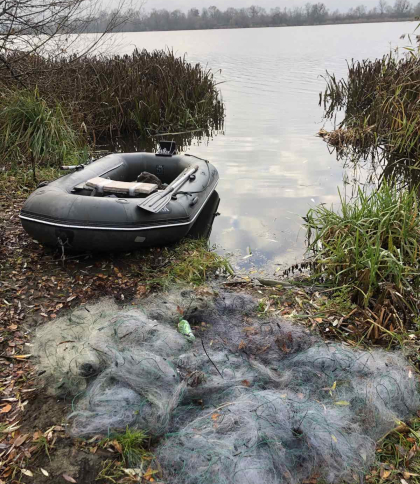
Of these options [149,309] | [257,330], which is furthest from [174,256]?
[257,330]

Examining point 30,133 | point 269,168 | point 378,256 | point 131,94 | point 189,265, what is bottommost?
point 269,168

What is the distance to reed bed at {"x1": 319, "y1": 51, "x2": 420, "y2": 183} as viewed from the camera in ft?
21.5

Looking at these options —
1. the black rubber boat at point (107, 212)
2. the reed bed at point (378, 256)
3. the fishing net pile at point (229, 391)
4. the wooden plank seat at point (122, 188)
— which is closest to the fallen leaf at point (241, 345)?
the fishing net pile at point (229, 391)

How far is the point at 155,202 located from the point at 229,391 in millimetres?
2443

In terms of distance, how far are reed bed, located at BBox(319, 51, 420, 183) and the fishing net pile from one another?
3.81 meters

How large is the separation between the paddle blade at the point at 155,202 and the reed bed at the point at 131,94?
3806 millimetres

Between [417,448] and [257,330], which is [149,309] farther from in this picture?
[417,448]

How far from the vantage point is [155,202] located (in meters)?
4.63

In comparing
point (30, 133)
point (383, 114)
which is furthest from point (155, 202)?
point (383, 114)

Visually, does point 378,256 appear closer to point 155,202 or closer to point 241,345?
point 241,345

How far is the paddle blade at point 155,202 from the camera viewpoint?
14.7 feet

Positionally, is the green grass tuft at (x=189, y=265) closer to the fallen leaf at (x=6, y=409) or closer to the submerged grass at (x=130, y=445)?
the fallen leaf at (x=6, y=409)

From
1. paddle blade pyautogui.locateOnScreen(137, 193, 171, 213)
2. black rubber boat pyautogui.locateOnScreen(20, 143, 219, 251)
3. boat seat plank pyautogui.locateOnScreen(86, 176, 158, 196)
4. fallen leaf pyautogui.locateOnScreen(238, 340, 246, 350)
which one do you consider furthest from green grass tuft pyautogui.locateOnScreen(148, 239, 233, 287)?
fallen leaf pyautogui.locateOnScreen(238, 340, 246, 350)

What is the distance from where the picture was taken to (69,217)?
4.29 m
